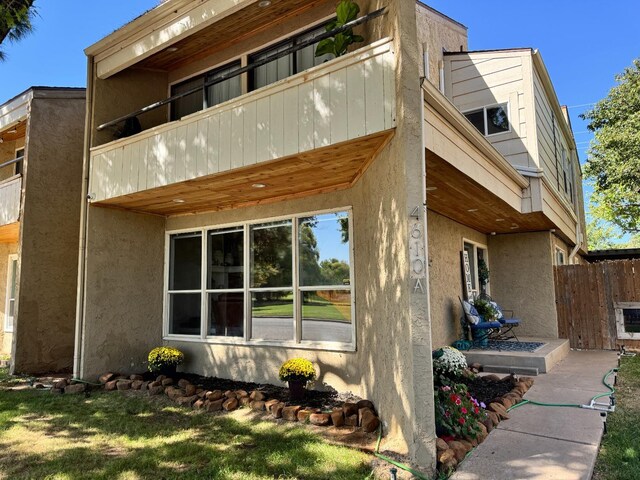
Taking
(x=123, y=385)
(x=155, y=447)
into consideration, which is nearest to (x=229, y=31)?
(x=123, y=385)

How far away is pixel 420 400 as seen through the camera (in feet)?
10.6

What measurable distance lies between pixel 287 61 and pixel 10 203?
6373 mm

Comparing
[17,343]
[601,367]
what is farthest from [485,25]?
→ [17,343]

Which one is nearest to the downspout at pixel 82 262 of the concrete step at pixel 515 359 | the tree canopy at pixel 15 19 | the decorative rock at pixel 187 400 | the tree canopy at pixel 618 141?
the tree canopy at pixel 15 19

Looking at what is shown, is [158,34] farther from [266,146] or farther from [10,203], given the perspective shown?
[10,203]

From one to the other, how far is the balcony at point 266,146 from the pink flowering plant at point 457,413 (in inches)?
97.2

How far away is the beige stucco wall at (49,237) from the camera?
7566 mm

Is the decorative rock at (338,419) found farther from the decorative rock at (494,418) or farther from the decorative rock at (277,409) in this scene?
the decorative rock at (494,418)

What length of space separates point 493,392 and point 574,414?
0.96m

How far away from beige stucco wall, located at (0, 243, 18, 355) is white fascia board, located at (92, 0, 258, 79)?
6.50 metres

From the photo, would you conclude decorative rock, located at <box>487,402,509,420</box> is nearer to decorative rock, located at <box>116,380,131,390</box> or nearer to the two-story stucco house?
the two-story stucco house

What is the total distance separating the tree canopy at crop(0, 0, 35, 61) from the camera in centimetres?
464

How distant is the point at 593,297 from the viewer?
9.03 metres

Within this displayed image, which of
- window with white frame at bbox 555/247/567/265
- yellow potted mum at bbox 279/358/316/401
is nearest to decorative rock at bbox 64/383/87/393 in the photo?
yellow potted mum at bbox 279/358/316/401
